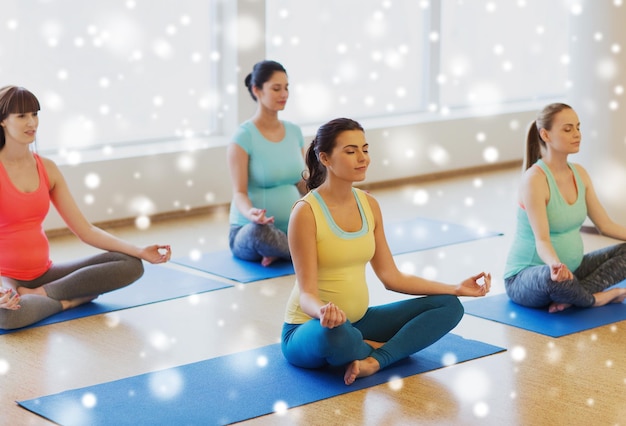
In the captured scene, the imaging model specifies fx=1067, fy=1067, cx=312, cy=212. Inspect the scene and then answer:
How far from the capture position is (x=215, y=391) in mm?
3057

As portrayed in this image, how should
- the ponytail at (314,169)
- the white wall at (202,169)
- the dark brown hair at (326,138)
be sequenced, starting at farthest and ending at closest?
the white wall at (202,169) → the ponytail at (314,169) → the dark brown hair at (326,138)

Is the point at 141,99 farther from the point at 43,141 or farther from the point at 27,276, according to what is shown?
the point at 27,276

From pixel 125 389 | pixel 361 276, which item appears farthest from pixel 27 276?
pixel 361 276

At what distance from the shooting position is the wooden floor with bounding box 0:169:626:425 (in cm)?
292

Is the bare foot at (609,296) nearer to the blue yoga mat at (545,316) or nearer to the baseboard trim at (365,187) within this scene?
the blue yoga mat at (545,316)

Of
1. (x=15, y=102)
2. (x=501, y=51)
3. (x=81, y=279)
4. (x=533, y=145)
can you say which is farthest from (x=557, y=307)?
(x=501, y=51)

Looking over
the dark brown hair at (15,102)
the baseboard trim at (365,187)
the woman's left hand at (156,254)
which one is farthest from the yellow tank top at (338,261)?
the baseboard trim at (365,187)

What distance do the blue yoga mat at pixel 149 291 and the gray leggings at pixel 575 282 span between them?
1.17 meters

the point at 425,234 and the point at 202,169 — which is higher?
the point at 202,169

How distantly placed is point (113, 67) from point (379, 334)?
2.85m

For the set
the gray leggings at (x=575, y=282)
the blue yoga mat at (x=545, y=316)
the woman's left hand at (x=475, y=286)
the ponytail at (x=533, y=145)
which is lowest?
the blue yoga mat at (x=545, y=316)

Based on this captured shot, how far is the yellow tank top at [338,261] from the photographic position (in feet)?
10.5

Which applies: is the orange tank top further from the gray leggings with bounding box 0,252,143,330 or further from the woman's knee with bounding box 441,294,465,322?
the woman's knee with bounding box 441,294,465,322

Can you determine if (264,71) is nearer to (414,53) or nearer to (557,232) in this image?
(557,232)
